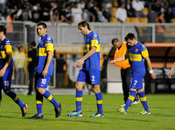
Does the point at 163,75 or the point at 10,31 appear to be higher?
the point at 10,31

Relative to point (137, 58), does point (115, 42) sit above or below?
above

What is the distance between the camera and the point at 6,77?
27.0 feet

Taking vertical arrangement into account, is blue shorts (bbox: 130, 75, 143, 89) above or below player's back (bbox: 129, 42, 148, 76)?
below

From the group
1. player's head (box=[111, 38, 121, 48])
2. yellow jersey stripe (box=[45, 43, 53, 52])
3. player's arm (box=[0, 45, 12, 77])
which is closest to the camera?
yellow jersey stripe (box=[45, 43, 53, 52])

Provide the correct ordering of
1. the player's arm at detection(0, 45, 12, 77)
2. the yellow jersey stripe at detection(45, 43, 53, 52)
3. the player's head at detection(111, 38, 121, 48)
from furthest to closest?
the player's head at detection(111, 38, 121, 48) < the player's arm at detection(0, 45, 12, 77) < the yellow jersey stripe at detection(45, 43, 53, 52)

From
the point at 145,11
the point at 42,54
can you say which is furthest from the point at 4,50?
the point at 145,11

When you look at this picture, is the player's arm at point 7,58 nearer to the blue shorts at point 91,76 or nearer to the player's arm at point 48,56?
the player's arm at point 48,56

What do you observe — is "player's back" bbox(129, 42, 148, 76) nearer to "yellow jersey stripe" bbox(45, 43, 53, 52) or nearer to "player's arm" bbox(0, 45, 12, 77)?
"yellow jersey stripe" bbox(45, 43, 53, 52)

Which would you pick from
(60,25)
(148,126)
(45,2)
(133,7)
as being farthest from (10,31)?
(148,126)

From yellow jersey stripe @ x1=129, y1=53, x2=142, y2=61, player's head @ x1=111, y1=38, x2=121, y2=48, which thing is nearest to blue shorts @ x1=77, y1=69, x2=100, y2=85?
yellow jersey stripe @ x1=129, y1=53, x2=142, y2=61

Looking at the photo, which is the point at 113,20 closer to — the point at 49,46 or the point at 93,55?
the point at 93,55

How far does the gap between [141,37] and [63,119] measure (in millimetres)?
13090

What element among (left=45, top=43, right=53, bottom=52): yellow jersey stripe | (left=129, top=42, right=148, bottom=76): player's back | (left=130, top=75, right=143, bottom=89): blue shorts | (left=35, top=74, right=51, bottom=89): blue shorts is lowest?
(left=130, top=75, right=143, bottom=89): blue shorts

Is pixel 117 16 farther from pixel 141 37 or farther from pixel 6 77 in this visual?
pixel 6 77
